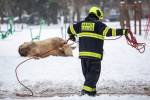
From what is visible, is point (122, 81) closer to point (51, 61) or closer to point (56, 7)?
point (51, 61)

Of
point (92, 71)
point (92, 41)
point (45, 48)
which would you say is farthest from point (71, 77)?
point (45, 48)

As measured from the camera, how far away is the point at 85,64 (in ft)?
32.6

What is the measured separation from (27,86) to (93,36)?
2765mm

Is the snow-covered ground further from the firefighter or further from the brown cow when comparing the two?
the firefighter

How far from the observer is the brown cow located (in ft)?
54.0

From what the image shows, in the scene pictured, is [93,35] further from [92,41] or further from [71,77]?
A: [71,77]

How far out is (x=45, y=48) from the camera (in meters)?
16.5

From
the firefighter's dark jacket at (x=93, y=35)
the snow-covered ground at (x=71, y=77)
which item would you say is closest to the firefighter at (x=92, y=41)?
the firefighter's dark jacket at (x=93, y=35)

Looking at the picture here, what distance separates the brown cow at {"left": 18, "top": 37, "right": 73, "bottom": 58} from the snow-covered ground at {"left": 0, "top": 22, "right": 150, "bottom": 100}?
1.00ft

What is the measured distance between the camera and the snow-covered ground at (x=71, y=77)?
34.5 ft

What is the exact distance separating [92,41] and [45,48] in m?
6.92

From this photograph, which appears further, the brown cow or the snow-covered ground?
the brown cow

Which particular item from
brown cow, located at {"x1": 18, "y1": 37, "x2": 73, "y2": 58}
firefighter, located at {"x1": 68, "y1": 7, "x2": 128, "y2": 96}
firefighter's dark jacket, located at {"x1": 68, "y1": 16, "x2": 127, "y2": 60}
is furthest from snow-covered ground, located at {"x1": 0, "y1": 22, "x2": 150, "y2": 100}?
firefighter's dark jacket, located at {"x1": 68, "y1": 16, "x2": 127, "y2": 60}

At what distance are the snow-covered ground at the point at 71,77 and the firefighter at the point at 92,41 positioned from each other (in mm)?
410
